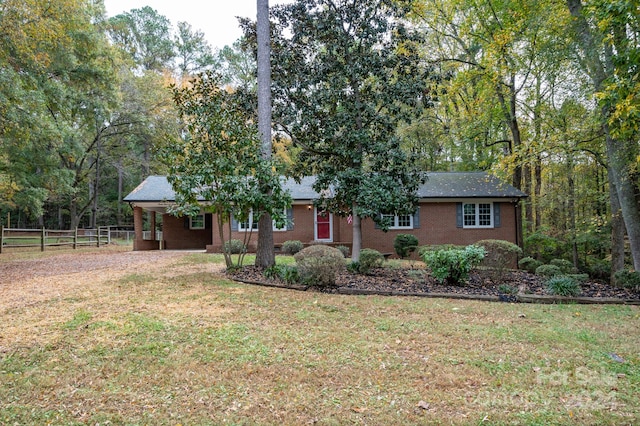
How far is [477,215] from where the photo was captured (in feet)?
51.8

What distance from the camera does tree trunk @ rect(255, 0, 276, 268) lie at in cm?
912

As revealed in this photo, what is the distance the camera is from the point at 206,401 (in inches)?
116

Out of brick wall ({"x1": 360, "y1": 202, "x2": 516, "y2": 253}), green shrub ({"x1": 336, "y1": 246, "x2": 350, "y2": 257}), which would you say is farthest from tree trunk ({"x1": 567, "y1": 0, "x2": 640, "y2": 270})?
green shrub ({"x1": 336, "y1": 246, "x2": 350, "y2": 257})

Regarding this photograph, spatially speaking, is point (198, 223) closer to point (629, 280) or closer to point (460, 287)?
point (460, 287)

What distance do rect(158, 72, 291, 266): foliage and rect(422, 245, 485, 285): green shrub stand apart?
354 cm

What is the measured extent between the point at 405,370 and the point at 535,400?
42.8 inches

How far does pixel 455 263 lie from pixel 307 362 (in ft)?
16.7

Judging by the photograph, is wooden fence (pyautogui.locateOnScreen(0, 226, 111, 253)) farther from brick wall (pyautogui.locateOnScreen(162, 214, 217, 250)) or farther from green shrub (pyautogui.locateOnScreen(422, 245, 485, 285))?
green shrub (pyautogui.locateOnScreen(422, 245, 485, 285))

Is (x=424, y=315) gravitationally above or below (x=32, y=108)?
below

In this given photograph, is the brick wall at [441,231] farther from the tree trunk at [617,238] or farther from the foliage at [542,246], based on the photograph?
the tree trunk at [617,238]

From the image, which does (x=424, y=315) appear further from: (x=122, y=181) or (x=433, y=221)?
(x=122, y=181)

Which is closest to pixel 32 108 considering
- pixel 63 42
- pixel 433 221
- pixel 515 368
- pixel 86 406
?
pixel 63 42

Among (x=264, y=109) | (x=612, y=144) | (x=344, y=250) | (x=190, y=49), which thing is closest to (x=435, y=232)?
(x=344, y=250)

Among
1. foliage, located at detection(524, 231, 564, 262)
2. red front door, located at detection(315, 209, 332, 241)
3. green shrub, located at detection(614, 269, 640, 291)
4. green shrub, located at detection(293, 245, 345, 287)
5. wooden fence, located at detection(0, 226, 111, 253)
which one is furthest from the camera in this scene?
foliage, located at detection(524, 231, 564, 262)
